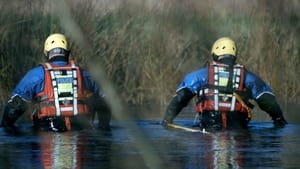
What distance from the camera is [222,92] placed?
13.6 metres

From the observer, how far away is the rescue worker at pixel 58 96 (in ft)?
43.0

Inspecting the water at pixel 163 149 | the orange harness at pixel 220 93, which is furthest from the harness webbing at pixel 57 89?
the orange harness at pixel 220 93

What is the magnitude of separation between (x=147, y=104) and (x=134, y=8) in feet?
6.89

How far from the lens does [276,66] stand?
19.5m

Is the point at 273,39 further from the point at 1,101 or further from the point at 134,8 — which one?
the point at 1,101

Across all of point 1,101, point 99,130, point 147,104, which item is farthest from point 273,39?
point 99,130

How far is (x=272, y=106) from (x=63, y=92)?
3.06 meters

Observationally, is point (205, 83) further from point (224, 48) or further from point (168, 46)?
point (168, 46)

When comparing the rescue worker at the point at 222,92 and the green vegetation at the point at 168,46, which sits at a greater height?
the green vegetation at the point at 168,46

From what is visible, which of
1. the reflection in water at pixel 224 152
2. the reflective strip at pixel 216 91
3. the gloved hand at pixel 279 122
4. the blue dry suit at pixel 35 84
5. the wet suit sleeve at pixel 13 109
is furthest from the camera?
the gloved hand at pixel 279 122

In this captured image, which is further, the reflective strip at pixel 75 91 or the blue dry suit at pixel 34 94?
the blue dry suit at pixel 34 94

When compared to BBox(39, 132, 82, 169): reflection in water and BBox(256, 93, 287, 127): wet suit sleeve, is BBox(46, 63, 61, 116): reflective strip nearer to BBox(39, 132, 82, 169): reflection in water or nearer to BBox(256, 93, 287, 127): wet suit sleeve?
BBox(39, 132, 82, 169): reflection in water

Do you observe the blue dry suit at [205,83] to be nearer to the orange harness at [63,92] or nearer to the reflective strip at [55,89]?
the orange harness at [63,92]

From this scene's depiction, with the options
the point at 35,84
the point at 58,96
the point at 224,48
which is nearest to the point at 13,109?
the point at 35,84
